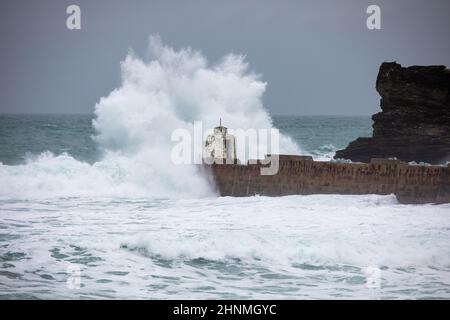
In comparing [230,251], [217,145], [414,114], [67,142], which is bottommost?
[230,251]

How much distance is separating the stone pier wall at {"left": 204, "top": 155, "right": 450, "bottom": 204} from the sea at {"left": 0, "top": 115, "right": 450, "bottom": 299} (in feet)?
0.94

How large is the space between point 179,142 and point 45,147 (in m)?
15.1

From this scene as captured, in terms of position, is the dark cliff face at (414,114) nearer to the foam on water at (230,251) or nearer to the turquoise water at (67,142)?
the foam on water at (230,251)

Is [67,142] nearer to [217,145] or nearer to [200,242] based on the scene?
[217,145]

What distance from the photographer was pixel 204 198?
15023mm

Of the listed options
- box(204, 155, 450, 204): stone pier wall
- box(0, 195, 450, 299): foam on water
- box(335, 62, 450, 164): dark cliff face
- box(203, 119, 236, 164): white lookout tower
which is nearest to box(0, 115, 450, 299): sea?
box(0, 195, 450, 299): foam on water

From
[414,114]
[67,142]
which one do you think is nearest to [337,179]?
[414,114]

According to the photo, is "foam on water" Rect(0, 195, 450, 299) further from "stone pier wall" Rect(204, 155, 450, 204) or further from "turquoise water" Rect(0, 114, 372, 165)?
"turquoise water" Rect(0, 114, 372, 165)

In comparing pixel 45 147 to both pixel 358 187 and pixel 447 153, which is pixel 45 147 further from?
pixel 358 187

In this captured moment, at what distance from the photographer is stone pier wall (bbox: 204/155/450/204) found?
13750mm

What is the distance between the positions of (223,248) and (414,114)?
10.9m

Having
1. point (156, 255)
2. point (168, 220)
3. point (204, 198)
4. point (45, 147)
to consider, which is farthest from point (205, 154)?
point (45, 147)

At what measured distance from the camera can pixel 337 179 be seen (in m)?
14.3
